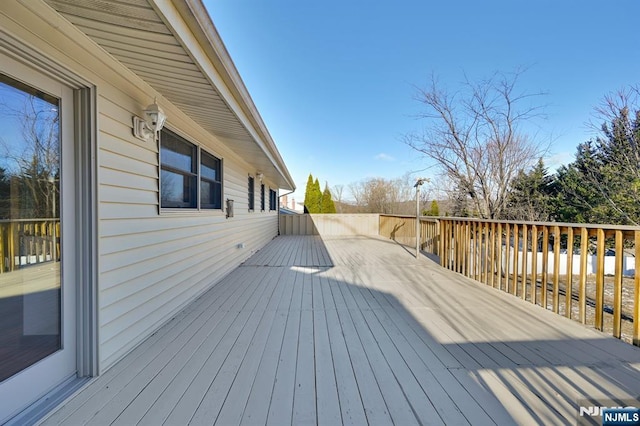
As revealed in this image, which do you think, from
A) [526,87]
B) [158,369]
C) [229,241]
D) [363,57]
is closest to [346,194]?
[363,57]

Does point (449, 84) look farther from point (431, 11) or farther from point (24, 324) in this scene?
point (24, 324)

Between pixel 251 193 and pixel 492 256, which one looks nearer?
pixel 492 256

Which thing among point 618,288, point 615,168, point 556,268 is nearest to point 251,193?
point 556,268

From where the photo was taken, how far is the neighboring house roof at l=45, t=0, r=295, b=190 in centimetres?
138

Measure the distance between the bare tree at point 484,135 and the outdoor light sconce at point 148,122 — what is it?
703 cm

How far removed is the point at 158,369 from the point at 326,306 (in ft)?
5.68

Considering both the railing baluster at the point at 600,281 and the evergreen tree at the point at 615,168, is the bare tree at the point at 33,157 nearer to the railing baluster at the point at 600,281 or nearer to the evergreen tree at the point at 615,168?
the railing baluster at the point at 600,281

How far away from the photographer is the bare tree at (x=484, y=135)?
22.8ft

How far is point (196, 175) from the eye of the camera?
360 cm

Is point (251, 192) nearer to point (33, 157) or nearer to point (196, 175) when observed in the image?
point (196, 175)

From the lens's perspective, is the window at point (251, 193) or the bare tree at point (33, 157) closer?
the bare tree at point (33, 157)

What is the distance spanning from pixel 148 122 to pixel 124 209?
82cm

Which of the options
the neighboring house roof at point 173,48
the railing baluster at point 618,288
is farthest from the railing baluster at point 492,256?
the neighboring house roof at point 173,48

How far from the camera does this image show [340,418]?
1423mm
